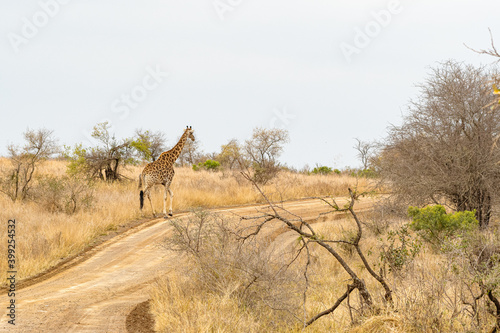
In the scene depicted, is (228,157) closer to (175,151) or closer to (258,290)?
(175,151)

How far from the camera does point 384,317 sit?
554 cm

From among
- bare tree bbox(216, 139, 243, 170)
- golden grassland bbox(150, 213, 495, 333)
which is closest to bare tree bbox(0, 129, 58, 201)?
golden grassland bbox(150, 213, 495, 333)

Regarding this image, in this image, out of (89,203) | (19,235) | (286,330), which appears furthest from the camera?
(89,203)

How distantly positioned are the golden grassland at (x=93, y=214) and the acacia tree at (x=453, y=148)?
2.20m

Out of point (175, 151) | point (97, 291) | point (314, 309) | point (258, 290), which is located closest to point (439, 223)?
point (314, 309)

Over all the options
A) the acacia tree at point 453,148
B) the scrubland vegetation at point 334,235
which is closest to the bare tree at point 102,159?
the scrubland vegetation at point 334,235

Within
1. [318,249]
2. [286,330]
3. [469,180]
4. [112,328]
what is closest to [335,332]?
[286,330]

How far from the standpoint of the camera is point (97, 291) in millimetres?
8781

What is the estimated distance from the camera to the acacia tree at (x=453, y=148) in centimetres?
1288

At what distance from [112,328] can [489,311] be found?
486 cm

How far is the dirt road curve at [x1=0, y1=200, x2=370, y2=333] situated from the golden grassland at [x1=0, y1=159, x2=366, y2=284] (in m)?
0.67

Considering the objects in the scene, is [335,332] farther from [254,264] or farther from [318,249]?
[318,249]

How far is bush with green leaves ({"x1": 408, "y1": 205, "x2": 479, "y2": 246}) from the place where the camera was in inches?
428

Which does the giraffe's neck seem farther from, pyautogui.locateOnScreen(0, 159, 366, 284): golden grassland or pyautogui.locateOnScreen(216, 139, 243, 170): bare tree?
pyautogui.locateOnScreen(216, 139, 243, 170): bare tree
